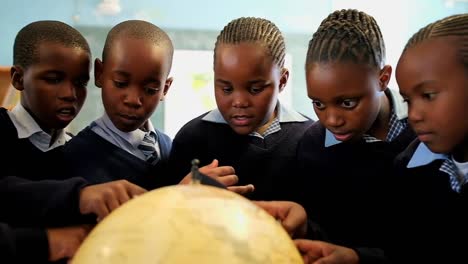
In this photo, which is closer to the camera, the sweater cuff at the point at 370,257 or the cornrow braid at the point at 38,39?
the sweater cuff at the point at 370,257

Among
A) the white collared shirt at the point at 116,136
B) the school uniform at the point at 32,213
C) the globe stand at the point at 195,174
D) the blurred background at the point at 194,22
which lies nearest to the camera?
the globe stand at the point at 195,174

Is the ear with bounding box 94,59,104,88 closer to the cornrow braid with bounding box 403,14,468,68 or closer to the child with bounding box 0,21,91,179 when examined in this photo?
the child with bounding box 0,21,91,179

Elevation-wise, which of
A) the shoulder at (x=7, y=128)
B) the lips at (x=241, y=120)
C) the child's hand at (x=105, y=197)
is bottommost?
the shoulder at (x=7, y=128)

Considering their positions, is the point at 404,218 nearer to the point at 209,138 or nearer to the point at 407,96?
the point at 407,96

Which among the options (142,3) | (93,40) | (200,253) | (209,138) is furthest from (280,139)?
(142,3)

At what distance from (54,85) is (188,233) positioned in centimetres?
87

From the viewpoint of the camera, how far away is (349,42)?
112 centimetres

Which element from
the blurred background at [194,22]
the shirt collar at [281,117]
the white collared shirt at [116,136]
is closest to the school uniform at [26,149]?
the white collared shirt at [116,136]

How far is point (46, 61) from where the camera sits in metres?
1.26

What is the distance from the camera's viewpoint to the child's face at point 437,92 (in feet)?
2.81

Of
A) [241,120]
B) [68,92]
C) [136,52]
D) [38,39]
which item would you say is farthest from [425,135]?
[38,39]

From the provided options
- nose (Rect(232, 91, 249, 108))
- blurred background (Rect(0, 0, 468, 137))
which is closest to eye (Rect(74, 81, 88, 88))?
nose (Rect(232, 91, 249, 108))

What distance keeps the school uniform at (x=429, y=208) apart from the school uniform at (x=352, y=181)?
49 millimetres

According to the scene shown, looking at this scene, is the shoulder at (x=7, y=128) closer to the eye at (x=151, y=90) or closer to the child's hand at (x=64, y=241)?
the eye at (x=151, y=90)
